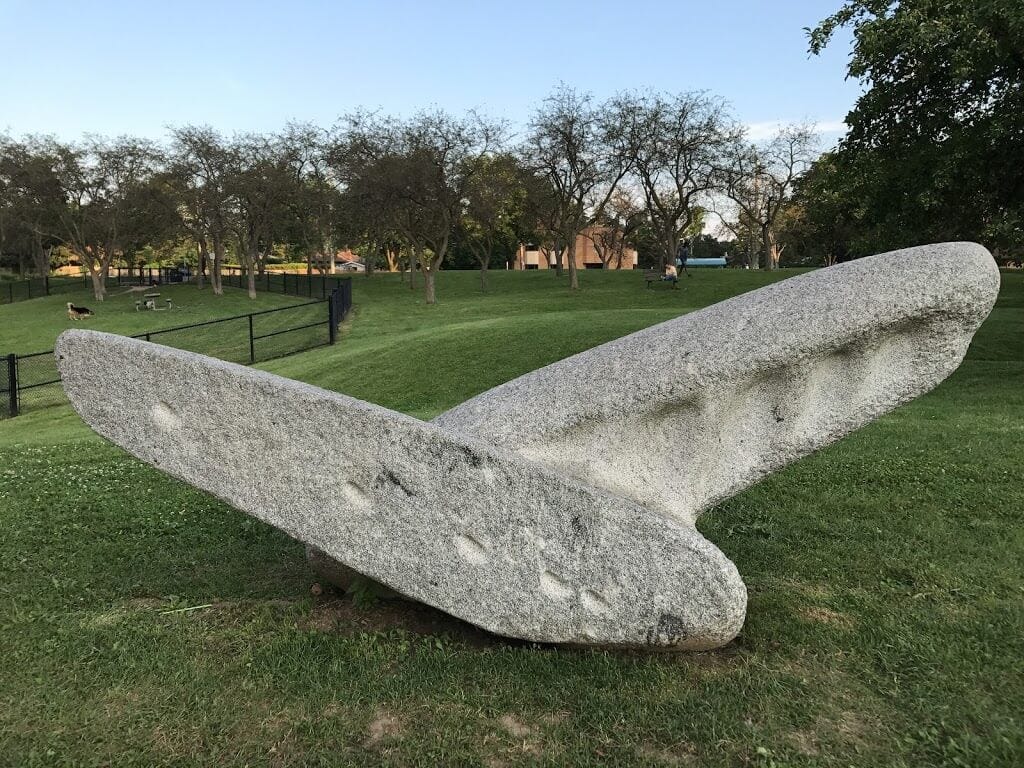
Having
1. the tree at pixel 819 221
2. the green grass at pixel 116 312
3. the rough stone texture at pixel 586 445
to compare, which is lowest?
the green grass at pixel 116 312

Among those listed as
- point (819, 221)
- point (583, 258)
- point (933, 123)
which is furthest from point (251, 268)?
point (583, 258)

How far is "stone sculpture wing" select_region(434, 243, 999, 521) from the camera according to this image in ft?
11.6

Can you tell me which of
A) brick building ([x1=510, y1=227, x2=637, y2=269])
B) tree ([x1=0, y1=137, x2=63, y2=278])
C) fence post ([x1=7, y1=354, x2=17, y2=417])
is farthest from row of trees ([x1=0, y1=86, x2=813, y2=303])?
brick building ([x1=510, y1=227, x2=637, y2=269])

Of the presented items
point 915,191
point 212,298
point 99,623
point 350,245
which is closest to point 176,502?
point 99,623

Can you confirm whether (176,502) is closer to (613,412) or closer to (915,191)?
(613,412)

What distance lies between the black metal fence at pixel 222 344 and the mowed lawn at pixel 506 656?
33.9 ft

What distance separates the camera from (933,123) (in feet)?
45.9

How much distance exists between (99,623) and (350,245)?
47.1 metres

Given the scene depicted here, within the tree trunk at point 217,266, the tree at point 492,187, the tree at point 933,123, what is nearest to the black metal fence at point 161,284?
the tree trunk at point 217,266

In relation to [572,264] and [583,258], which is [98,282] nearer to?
[572,264]

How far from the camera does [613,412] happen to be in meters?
3.75

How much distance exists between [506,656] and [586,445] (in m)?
1.10

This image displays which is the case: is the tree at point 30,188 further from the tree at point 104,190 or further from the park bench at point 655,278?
the park bench at point 655,278

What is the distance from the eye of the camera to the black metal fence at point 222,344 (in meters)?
15.3
